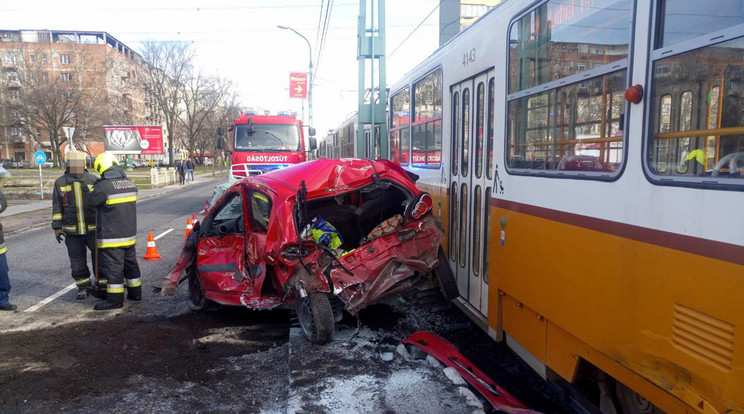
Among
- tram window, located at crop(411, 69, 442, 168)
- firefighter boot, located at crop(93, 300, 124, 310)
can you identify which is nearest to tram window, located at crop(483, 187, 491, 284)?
tram window, located at crop(411, 69, 442, 168)

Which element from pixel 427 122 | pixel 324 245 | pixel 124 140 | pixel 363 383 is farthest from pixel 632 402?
pixel 124 140

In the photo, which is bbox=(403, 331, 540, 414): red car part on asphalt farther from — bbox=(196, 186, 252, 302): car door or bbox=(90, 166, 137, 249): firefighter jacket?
bbox=(90, 166, 137, 249): firefighter jacket

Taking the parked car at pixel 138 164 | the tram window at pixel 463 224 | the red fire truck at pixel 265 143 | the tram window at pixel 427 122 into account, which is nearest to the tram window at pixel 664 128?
the tram window at pixel 463 224

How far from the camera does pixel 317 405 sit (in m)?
3.70

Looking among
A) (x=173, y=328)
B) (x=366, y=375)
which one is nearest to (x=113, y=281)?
(x=173, y=328)

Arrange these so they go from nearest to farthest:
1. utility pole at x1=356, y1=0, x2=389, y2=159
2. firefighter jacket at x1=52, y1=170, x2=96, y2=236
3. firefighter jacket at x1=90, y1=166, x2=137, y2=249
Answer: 1. firefighter jacket at x1=90, y1=166, x2=137, y2=249
2. firefighter jacket at x1=52, y1=170, x2=96, y2=236
3. utility pole at x1=356, y1=0, x2=389, y2=159

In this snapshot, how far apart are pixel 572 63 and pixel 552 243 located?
1.19 meters

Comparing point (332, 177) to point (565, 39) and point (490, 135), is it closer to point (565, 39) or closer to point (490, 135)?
point (490, 135)

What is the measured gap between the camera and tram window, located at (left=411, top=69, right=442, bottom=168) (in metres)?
6.21

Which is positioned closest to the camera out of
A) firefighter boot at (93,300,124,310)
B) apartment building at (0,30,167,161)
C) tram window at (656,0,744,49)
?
tram window at (656,0,744,49)

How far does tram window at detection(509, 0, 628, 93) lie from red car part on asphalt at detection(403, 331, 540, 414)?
2215 millimetres

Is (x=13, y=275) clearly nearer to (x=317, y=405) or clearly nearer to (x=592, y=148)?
(x=317, y=405)

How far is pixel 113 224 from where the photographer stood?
650 cm

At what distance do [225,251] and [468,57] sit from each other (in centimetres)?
353
